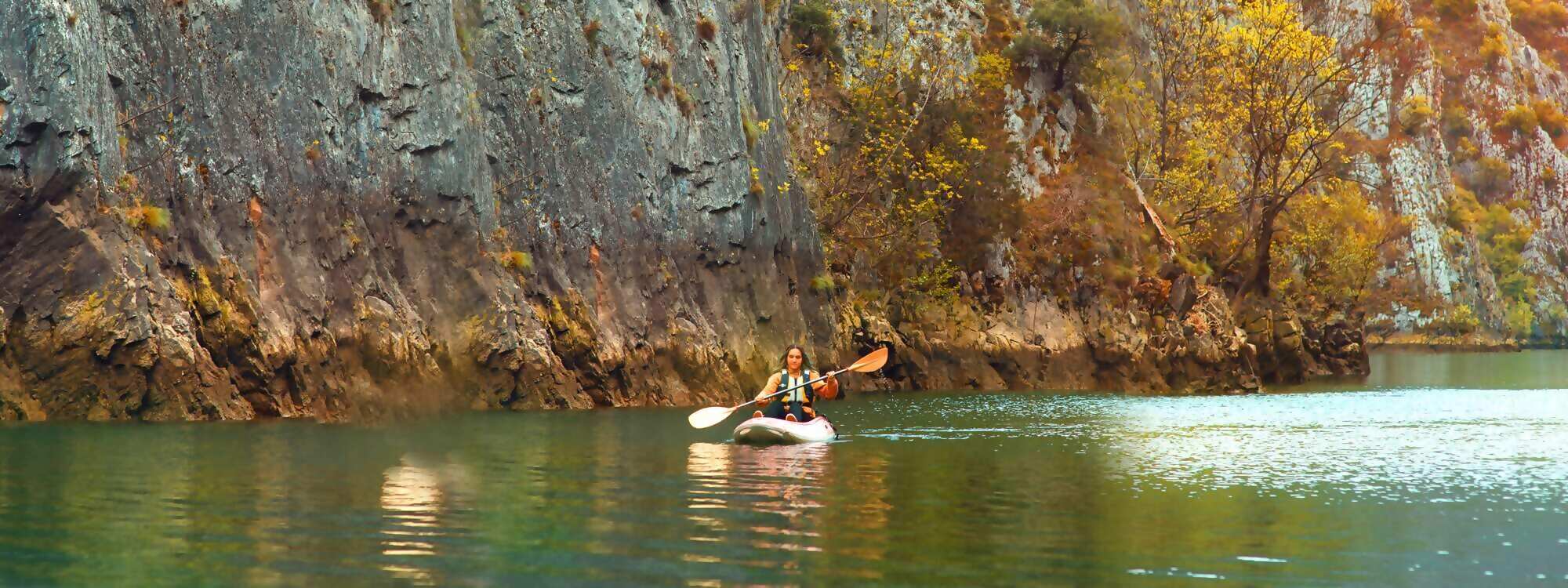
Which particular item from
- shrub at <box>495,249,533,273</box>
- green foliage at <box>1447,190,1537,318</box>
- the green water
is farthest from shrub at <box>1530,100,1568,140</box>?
shrub at <box>495,249,533,273</box>

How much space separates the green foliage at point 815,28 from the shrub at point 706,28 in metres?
8.27

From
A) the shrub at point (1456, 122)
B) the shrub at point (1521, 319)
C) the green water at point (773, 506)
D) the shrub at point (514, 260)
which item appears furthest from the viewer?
the shrub at point (1456, 122)

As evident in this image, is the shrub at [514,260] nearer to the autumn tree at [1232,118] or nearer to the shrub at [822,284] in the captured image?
the shrub at [822,284]

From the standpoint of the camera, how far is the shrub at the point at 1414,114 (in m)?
100

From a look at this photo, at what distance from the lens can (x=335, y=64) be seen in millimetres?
31047

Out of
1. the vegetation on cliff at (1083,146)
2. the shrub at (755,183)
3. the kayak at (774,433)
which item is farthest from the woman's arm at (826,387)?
the vegetation on cliff at (1083,146)

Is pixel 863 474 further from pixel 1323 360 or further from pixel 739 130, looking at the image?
pixel 1323 360

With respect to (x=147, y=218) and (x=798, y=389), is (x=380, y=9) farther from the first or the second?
(x=798, y=389)

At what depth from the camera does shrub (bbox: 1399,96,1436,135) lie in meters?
100

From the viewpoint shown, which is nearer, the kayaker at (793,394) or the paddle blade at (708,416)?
the kayaker at (793,394)

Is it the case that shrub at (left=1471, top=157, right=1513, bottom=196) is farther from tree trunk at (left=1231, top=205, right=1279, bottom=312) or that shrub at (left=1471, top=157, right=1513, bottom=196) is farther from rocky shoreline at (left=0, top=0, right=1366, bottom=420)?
rocky shoreline at (left=0, top=0, right=1366, bottom=420)

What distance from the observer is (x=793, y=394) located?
25062mm

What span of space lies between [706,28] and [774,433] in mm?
19971

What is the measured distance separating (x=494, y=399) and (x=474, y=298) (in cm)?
214
